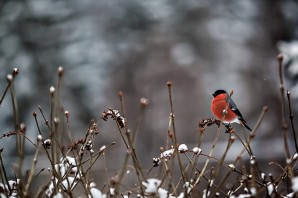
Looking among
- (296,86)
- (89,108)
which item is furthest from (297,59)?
(89,108)

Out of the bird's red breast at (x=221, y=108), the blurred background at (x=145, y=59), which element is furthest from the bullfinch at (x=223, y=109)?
the blurred background at (x=145, y=59)

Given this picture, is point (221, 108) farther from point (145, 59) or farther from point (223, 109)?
point (145, 59)

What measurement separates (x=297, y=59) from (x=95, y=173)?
418cm

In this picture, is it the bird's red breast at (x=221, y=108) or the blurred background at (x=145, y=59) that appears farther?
the blurred background at (x=145, y=59)

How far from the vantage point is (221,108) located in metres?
2.03

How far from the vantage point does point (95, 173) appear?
29.1 ft

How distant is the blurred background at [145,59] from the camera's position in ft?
33.0

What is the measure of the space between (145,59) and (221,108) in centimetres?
916

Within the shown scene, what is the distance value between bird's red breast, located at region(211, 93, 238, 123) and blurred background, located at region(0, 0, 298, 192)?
7.73 metres

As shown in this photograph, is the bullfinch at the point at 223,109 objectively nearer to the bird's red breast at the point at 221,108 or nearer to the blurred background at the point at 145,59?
the bird's red breast at the point at 221,108

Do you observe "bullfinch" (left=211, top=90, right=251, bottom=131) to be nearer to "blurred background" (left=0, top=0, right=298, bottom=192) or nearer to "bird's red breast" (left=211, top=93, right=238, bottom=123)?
"bird's red breast" (left=211, top=93, right=238, bottom=123)

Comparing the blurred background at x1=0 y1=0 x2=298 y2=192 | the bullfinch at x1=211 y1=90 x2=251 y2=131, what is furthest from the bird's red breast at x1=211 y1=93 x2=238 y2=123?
the blurred background at x1=0 y1=0 x2=298 y2=192

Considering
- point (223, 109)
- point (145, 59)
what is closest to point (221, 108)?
point (223, 109)

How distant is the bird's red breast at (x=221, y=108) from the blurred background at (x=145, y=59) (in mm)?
7732
